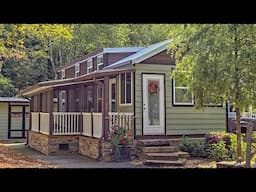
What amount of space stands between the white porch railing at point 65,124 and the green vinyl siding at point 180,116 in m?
2.90

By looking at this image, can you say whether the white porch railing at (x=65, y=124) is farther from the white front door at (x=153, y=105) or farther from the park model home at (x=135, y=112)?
the white front door at (x=153, y=105)

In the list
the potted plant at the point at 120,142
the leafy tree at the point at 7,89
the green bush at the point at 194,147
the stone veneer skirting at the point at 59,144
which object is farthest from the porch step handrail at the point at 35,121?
the leafy tree at the point at 7,89

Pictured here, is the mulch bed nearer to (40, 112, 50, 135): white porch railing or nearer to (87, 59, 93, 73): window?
(40, 112, 50, 135): white porch railing

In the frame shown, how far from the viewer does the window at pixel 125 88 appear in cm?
1244

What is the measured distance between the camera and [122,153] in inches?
433

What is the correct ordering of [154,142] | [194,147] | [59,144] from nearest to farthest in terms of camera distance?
[194,147]
[154,142]
[59,144]

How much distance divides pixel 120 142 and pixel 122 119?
3.31 ft

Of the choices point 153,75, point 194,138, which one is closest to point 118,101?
point 153,75

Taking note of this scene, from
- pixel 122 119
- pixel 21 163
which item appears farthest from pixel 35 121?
pixel 21 163

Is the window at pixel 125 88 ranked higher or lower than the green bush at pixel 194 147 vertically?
higher

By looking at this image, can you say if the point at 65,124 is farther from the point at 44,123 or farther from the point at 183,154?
the point at 183,154

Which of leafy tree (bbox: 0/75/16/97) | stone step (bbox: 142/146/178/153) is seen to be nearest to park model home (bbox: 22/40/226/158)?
stone step (bbox: 142/146/178/153)

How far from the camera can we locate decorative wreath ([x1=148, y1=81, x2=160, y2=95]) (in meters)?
12.1
